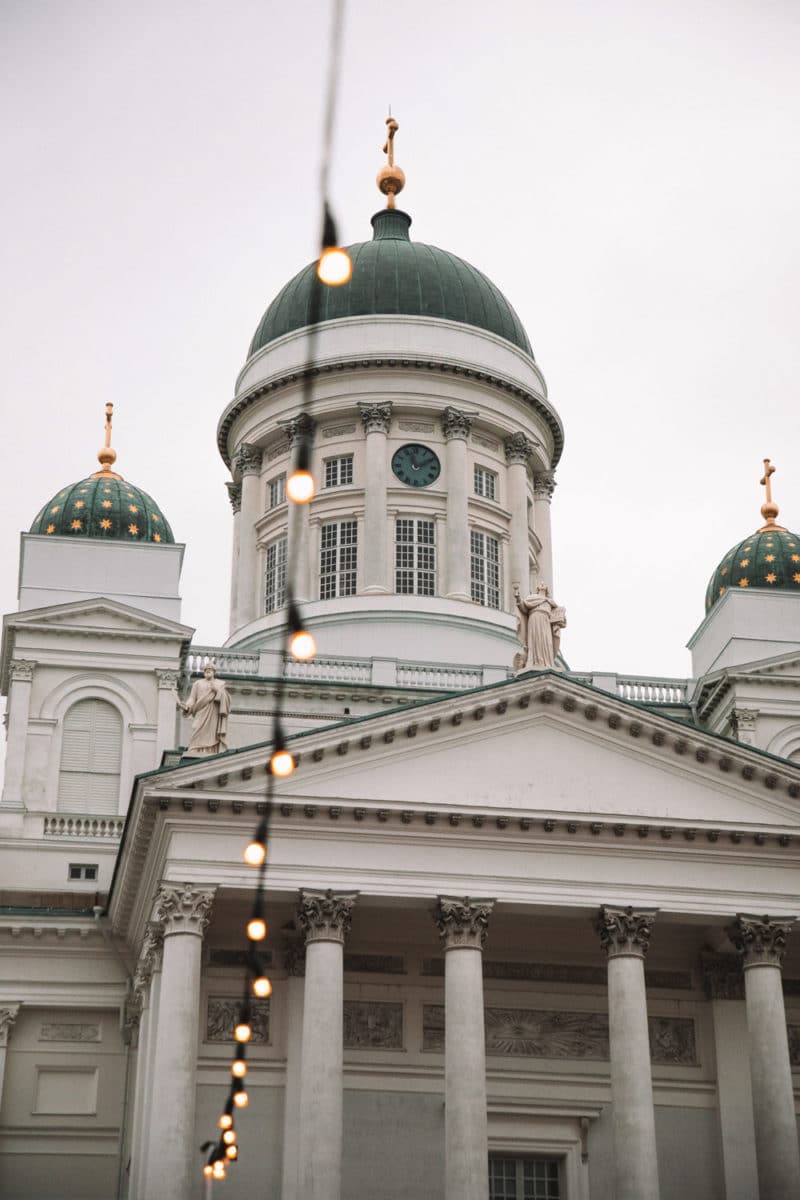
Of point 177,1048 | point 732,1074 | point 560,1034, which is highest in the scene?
point 560,1034

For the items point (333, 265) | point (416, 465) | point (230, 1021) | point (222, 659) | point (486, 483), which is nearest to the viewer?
point (333, 265)

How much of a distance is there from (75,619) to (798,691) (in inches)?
708

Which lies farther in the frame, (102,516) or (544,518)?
(544,518)

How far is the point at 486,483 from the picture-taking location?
57.5m

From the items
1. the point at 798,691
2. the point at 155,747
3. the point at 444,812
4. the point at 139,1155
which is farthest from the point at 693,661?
the point at 139,1155

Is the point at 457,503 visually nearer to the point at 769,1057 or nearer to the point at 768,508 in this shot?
the point at 768,508

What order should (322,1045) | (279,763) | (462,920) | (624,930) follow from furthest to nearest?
1. (624,930)
2. (462,920)
3. (322,1045)
4. (279,763)

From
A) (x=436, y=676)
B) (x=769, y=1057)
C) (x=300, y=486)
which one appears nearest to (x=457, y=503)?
(x=436, y=676)

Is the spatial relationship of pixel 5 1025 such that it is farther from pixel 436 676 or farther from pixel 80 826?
pixel 436 676

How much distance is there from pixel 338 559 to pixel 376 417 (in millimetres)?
4257

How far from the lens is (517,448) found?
57.9 metres

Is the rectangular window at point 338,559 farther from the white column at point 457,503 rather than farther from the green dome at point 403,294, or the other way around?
the green dome at point 403,294

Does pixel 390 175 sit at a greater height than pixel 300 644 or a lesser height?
greater

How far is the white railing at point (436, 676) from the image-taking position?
48.9 m
